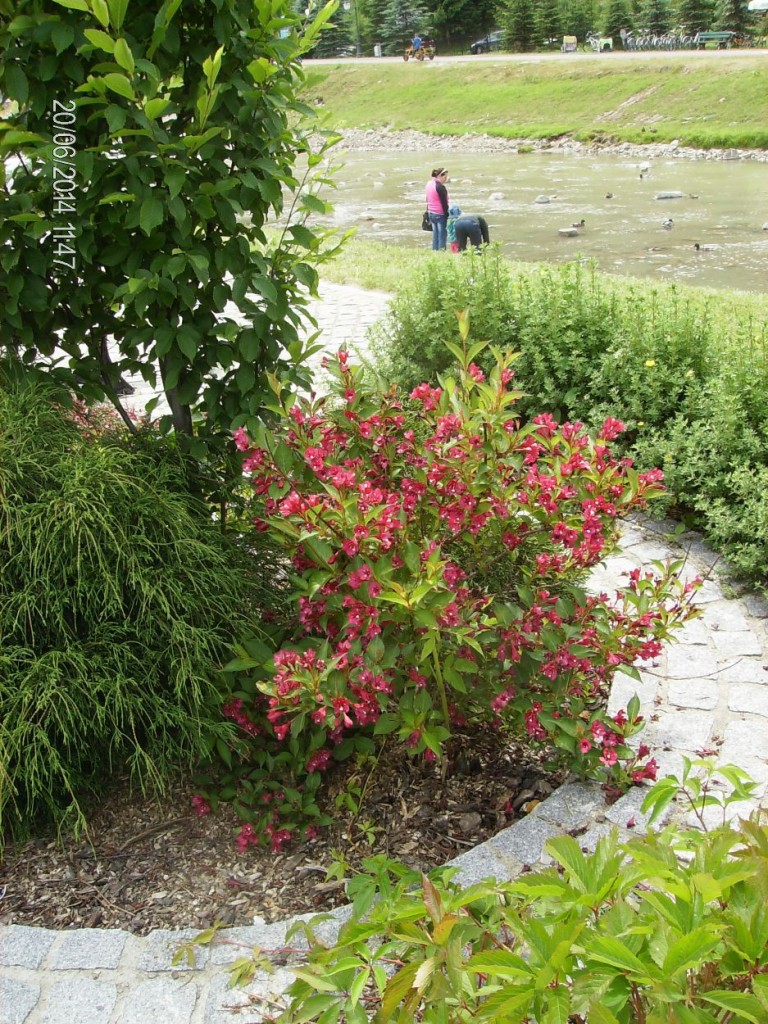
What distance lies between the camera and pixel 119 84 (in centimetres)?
275

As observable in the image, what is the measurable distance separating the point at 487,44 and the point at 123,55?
6004 centimetres

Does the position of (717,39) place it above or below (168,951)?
above

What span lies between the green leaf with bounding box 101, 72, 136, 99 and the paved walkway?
230cm

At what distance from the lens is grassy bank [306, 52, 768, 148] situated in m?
30.4

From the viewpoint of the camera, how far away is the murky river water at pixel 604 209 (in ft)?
51.9

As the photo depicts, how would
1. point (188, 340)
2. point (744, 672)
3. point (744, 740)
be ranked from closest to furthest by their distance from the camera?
point (744, 740)
point (188, 340)
point (744, 672)

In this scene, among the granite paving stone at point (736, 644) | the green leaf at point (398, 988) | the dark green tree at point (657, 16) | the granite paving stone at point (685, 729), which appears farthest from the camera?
the dark green tree at point (657, 16)

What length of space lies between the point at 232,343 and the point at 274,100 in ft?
2.62

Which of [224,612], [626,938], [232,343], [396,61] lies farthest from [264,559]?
[396,61]

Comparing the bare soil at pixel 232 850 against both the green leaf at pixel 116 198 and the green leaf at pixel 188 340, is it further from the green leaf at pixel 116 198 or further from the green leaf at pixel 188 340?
the green leaf at pixel 116 198

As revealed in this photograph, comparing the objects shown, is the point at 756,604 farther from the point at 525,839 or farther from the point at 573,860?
the point at 573,860

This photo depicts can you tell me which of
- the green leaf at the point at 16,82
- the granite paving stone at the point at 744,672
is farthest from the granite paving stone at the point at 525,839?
the green leaf at the point at 16,82

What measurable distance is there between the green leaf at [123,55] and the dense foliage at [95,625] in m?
1.09

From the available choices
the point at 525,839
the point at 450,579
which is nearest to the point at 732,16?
the point at 450,579
